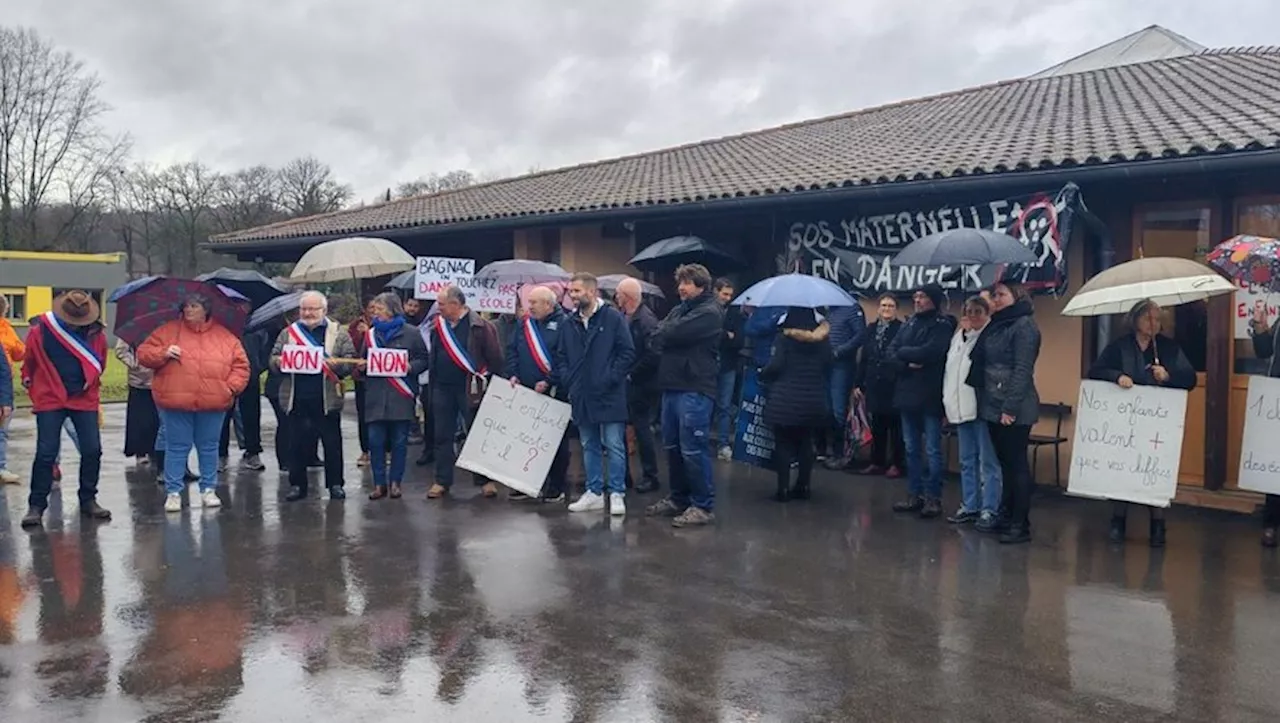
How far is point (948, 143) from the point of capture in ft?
37.9

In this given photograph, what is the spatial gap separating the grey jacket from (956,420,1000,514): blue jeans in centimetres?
470

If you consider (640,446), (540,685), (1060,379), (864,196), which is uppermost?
(864,196)

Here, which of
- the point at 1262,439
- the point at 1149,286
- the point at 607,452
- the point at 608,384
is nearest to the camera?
the point at 1149,286

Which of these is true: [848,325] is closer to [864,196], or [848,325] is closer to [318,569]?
[864,196]

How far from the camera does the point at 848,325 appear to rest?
9.83 m

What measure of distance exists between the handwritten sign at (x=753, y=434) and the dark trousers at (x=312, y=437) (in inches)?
130

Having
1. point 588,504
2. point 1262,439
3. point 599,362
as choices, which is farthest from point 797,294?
point 1262,439

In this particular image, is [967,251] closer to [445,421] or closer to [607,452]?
[607,452]

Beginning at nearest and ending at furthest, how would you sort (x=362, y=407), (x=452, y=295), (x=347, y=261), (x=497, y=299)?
(x=452, y=295)
(x=362, y=407)
(x=497, y=299)
(x=347, y=261)

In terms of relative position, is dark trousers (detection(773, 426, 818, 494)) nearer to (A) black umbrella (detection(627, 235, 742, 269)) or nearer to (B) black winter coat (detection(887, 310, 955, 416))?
(B) black winter coat (detection(887, 310, 955, 416))

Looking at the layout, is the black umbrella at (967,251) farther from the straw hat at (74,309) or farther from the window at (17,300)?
the window at (17,300)

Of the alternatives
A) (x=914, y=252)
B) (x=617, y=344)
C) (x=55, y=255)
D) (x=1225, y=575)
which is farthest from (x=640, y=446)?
(x=55, y=255)

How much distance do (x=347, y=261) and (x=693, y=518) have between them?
4.78 m

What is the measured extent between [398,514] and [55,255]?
47.0m
